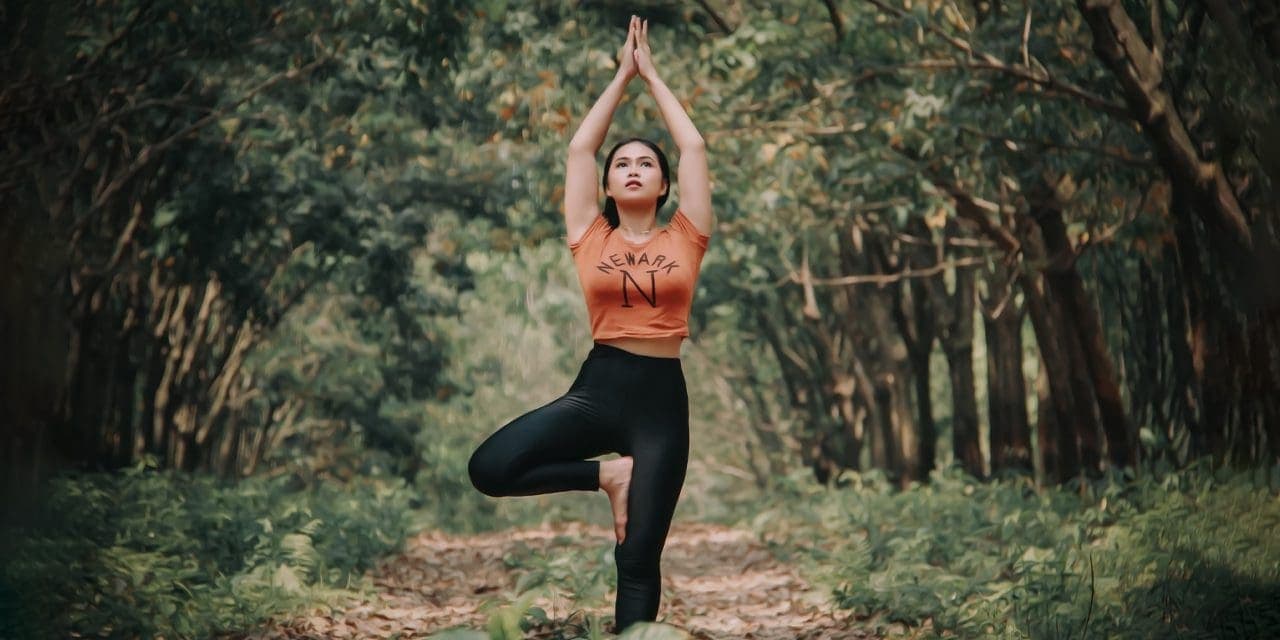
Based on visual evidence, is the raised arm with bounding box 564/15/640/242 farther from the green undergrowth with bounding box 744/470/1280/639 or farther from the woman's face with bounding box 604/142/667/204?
the green undergrowth with bounding box 744/470/1280/639

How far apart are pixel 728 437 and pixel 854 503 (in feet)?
102

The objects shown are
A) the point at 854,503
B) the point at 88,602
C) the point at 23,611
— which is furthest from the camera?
the point at 854,503

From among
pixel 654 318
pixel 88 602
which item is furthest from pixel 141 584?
pixel 654 318

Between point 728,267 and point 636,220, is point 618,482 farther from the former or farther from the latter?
point 728,267

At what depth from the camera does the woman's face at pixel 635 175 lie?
246 inches

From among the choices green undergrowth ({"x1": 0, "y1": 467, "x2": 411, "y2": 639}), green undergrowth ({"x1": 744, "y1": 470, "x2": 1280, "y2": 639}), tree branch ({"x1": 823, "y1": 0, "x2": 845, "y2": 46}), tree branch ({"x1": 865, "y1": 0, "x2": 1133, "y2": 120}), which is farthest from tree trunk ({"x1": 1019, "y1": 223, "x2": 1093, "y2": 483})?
green undergrowth ({"x1": 0, "y1": 467, "x2": 411, "y2": 639})

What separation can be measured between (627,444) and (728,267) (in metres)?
21.5

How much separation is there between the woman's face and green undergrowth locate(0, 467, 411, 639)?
4576 millimetres

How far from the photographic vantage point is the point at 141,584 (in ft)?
35.3

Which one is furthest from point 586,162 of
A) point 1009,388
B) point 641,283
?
point 1009,388

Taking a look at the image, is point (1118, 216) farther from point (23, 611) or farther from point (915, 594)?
point (23, 611)

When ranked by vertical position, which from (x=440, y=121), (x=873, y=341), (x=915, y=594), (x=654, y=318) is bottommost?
(x=915, y=594)

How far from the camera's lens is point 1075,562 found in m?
10.2

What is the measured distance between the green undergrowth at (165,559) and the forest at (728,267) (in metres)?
0.05
